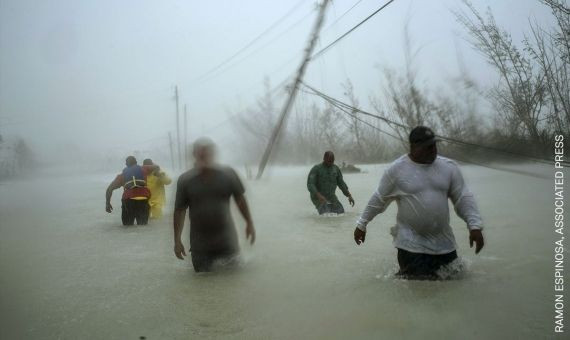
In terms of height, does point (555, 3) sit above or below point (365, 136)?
above

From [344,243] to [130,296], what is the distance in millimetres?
3782

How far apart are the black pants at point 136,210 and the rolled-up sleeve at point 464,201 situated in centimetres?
795

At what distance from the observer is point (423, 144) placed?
4.28 m

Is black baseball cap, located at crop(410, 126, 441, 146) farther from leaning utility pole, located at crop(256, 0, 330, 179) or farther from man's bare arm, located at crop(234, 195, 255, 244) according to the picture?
leaning utility pole, located at crop(256, 0, 330, 179)

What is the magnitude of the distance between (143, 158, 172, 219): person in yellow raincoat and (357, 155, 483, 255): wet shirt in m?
7.86

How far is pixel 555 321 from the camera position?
147 inches

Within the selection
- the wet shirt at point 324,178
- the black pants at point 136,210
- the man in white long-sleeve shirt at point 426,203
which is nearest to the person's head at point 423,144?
the man in white long-sleeve shirt at point 426,203

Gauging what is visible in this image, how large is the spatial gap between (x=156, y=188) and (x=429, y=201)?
839cm

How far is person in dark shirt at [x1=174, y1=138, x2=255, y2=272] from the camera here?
5.41 meters

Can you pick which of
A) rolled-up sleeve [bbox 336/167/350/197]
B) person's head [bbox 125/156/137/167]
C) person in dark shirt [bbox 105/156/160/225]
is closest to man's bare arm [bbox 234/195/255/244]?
rolled-up sleeve [bbox 336/167/350/197]

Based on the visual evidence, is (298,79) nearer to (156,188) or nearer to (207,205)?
(156,188)

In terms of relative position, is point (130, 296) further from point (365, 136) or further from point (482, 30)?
point (365, 136)

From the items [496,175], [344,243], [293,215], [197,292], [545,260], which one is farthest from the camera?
[496,175]

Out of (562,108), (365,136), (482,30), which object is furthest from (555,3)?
(365,136)
